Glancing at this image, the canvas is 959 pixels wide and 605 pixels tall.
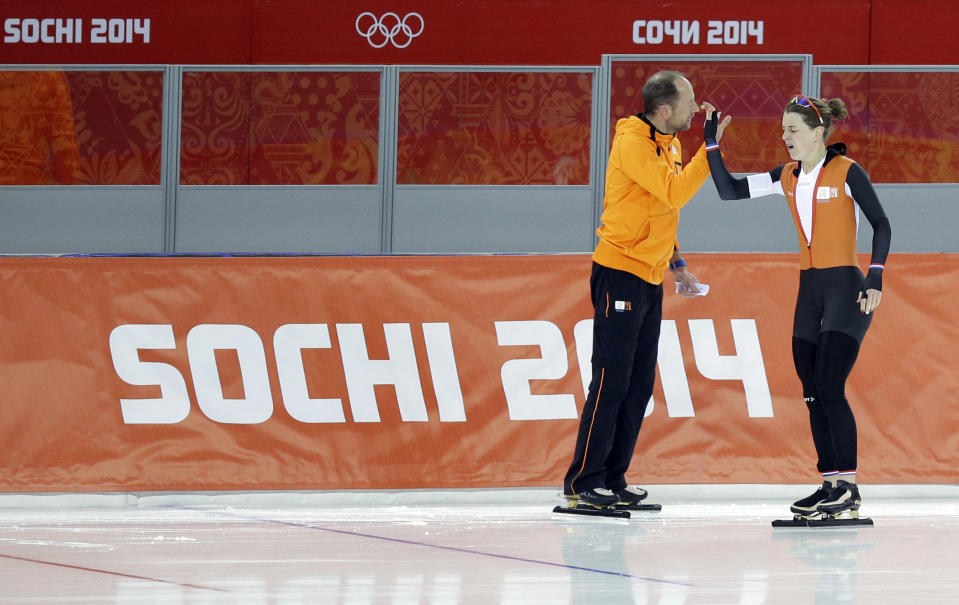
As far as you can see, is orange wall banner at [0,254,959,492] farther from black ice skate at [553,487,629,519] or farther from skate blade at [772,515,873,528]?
skate blade at [772,515,873,528]

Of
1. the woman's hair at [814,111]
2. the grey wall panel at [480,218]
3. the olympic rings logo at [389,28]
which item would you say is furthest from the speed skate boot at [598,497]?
the olympic rings logo at [389,28]

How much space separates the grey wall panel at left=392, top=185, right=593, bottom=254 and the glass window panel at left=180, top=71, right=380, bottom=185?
0.47 m

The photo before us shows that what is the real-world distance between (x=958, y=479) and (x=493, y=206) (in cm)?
558

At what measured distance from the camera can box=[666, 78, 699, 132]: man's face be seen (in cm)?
430

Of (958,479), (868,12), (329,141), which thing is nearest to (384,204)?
(329,141)

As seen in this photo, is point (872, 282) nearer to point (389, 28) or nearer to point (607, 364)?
point (607, 364)

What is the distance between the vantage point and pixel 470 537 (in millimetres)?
3771

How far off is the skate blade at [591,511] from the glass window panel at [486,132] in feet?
18.8

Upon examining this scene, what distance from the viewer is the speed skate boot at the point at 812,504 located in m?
4.03

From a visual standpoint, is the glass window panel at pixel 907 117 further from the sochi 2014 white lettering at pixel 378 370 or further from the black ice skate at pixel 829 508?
the black ice skate at pixel 829 508

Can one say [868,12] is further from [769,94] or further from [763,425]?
[763,425]

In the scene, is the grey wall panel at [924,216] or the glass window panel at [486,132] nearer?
the grey wall panel at [924,216]

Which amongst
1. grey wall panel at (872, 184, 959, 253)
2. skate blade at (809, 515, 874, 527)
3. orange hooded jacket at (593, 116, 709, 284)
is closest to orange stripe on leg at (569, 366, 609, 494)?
orange hooded jacket at (593, 116, 709, 284)

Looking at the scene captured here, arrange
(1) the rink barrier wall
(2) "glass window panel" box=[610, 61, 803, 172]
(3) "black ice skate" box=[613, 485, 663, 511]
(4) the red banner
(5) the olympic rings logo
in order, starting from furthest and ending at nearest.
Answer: (5) the olympic rings logo, (4) the red banner, (2) "glass window panel" box=[610, 61, 803, 172], (1) the rink barrier wall, (3) "black ice skate" box=[613, 485, 663, 511]
